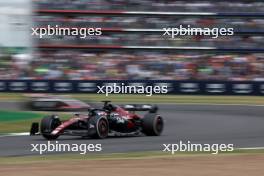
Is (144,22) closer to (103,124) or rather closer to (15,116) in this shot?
(15,116)

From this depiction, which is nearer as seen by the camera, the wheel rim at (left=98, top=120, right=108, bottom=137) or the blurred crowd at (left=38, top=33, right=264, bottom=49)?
the wheel rim at (left=98, top=120, right=108, bottom=137)

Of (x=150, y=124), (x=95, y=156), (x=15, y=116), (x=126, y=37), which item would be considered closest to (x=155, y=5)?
(x=126, y=37)

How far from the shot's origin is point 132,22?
34969 mm

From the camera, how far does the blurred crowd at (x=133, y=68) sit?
2725 centimetres

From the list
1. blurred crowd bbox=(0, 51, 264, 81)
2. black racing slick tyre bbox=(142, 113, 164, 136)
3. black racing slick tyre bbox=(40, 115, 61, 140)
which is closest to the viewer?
black racing slick tyre bbox=(40, 115, 61, 140)

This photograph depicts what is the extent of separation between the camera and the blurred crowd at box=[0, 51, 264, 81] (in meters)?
27.2

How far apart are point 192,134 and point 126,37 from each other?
2164cm

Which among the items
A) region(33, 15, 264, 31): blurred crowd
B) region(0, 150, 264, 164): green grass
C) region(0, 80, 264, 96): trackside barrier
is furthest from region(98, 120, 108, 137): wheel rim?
region(33, 15, 264, 31): blurred crowd

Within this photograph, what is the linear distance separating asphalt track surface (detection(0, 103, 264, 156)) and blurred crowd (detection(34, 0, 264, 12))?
13365mm

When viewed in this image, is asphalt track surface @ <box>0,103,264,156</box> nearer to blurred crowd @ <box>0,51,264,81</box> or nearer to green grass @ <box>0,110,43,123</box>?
green grass @ <box>0,110,43,123</box>

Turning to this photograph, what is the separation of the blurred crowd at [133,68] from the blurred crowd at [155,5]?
574 cm

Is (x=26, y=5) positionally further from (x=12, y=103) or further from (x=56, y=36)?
(x=12, y=103)

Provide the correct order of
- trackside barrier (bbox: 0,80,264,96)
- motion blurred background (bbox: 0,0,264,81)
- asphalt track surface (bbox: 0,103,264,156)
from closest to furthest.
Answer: asphalt track surface (bbox: 0,103,264,156)
trackside barrier (bbox: 0,80,264,96)
motion blurred background (bbox: 0,0,264,81)

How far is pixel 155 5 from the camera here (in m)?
35.1
